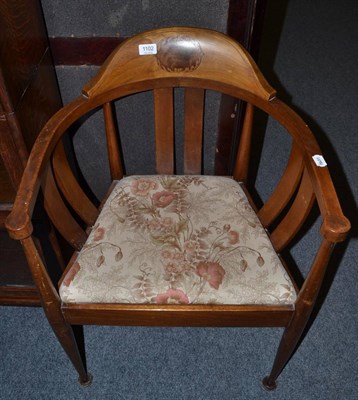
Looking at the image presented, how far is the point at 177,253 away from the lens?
1178 mm

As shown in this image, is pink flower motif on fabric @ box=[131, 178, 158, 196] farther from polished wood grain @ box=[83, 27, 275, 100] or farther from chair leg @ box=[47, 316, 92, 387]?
chair leg @ box=[47, 316, 92, 387]

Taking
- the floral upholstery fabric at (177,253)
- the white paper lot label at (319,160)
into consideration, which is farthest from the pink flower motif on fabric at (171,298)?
the white paper lot label at (319,160)

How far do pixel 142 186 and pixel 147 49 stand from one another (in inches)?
16.4

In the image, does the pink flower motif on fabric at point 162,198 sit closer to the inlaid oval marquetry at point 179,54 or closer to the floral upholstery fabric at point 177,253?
the floral upholstery fabric at point 177,253

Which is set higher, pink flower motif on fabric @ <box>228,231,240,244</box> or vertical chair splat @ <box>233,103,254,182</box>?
vertical chair splat @ <box>233,103,254,182</box>

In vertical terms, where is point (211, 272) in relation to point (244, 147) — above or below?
below

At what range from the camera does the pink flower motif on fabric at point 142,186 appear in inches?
53.7

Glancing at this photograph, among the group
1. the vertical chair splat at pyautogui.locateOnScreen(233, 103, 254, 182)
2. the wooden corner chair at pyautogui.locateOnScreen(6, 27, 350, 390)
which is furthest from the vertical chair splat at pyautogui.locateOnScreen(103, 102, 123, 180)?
the vertical chair splat at pyautogui.locateOnScreen(233, 103, 254, 182)

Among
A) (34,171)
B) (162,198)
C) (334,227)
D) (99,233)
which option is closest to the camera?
(334,227)

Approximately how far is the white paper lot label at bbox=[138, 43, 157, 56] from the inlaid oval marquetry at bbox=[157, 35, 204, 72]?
0.01m

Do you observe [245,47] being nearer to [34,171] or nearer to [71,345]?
[34,171]

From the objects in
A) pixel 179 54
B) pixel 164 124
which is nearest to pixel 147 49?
pixel 179 54

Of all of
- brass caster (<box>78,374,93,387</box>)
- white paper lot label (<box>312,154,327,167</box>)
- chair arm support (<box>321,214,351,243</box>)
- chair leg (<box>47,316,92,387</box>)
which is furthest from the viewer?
brass caster (<box>78,374,93,387</box>)

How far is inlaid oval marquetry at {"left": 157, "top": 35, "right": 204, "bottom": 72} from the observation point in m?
1.24
